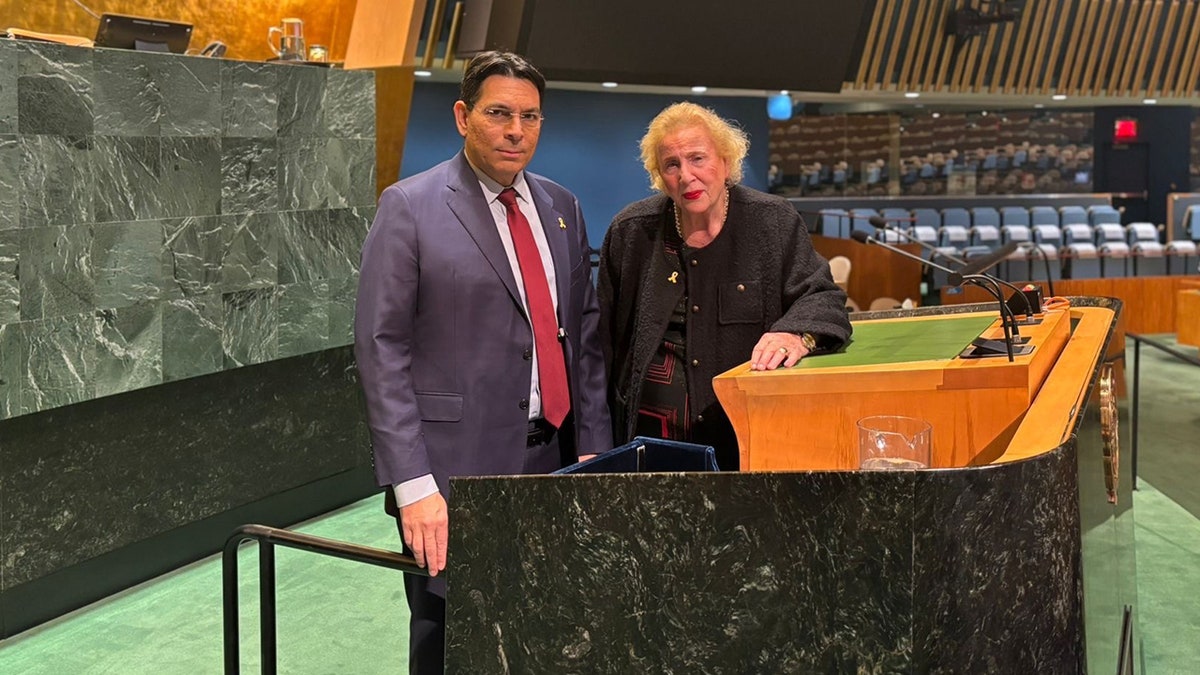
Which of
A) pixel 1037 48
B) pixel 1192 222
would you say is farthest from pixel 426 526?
pixel 1192 222

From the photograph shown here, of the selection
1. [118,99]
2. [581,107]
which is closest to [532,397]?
[118,99]

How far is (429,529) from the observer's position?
6.47ft

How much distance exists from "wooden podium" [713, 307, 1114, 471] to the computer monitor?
3.06 meters

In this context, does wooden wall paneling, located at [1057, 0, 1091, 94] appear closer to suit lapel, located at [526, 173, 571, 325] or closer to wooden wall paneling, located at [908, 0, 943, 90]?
wooden wall paneling, located at [908, 0, 943, 90]

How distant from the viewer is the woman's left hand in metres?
2.07

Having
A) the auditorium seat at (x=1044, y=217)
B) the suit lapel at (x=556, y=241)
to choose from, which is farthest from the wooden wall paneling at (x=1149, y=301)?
the suit lapel at (x=556, y=241)

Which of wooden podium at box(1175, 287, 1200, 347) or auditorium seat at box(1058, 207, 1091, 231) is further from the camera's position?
auditorium seat at box(1058, 207, 1091, 231)

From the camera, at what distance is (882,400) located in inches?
74.0

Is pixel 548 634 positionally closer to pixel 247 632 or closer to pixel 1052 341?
pixel 1052 341

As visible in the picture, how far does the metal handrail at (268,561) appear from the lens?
6.10ft

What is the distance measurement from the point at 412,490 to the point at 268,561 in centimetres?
29

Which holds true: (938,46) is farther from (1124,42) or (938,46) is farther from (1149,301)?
(1149,301)

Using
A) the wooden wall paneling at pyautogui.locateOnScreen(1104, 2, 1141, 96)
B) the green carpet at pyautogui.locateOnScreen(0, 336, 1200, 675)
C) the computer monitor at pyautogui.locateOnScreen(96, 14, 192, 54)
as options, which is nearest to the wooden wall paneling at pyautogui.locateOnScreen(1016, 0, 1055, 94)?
the wooden wall paneling at pyautogui.locateOnScreen(1104, 2, 1141, 96)

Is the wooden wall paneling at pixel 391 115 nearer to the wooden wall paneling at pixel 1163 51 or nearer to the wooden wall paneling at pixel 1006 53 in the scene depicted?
the wooden wall paneling at pixel 1006 53
